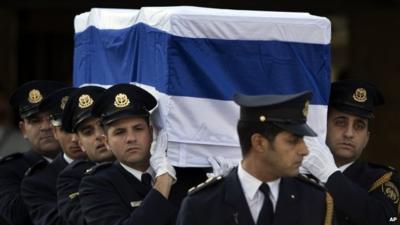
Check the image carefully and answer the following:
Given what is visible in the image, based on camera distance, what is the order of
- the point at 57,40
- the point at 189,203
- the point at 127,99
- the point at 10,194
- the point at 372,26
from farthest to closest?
the point at 57,40 < the point at 372,26 < the point at 10,194 < the point at 127,99 < the point at 189,203

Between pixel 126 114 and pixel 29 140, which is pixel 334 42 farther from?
pixel 126 114

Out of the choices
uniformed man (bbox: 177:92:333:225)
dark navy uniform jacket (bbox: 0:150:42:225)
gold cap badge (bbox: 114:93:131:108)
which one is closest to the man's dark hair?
uniformed man (bbox: 177:92:333:225)

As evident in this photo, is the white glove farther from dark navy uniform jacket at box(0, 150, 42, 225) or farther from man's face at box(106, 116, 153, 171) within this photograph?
dark navy uniform jacket at box(0, 150, 42, 225)

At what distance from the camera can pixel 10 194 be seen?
7.77 m

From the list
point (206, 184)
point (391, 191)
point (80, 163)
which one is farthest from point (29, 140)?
point (206, 184)

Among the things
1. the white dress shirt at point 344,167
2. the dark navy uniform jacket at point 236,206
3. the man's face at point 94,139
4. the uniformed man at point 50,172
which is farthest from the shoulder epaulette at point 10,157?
the dark navy uniform jacket at point 236,206

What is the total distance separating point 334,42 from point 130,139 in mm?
7952

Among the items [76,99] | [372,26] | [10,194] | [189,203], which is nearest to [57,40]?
[372,26]

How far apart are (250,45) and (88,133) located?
1.01 meters

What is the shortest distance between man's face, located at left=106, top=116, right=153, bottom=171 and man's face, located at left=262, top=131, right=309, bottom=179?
0.94 meters

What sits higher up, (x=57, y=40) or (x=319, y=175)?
(x=319, y=175)

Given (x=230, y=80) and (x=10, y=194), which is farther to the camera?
(x=10, y=194)

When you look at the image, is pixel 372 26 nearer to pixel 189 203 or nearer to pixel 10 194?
pixel 10 194

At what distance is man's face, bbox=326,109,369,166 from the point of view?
21.7 ft
